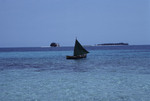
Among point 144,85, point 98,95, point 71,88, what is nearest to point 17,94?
point 71,88

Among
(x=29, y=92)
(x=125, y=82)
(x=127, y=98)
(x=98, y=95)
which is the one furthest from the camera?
(x=125, y=82)

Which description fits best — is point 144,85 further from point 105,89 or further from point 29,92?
point 29,92

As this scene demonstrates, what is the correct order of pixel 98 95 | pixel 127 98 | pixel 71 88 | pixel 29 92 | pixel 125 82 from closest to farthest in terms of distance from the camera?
pixel 127 98
pixel 98 95
pixel 29 92
pixel 71 88
pixel 125 82

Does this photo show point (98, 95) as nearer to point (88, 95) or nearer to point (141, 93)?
point (88, 95)

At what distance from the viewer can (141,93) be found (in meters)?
16.1

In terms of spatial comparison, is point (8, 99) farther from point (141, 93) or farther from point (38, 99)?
point (141, 93)

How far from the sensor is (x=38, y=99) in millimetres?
15180

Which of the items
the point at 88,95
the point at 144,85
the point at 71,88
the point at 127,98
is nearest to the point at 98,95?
the point at 88,95

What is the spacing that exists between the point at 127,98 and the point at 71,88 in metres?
4.97

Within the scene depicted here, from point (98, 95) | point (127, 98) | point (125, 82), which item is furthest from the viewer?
point (125, 82)

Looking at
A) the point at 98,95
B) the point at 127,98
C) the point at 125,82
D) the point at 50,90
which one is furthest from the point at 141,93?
the point at 50,90

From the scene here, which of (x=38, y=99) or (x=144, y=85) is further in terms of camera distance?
(x=144, y=85)

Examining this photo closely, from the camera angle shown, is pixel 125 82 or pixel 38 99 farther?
pixel 125 82

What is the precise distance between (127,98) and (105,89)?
9.97 ft
